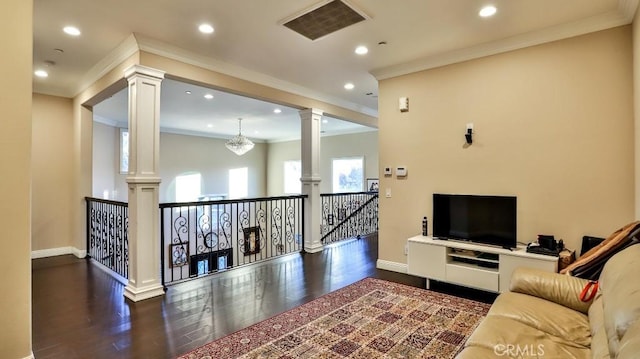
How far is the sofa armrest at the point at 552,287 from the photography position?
2.08 meters

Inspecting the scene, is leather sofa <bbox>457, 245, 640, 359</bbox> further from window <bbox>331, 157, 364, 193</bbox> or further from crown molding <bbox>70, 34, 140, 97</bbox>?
window <bbox>331, 157, 364, 193</bbox>

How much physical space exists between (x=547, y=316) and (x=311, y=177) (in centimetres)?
410

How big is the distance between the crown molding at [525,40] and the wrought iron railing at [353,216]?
10.9 feet

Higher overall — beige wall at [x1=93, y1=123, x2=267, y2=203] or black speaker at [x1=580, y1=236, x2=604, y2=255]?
beige wall at [x1=93, y1=123, x2=267, y2=203]

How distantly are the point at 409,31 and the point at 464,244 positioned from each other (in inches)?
94.0

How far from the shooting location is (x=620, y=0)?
106 inches

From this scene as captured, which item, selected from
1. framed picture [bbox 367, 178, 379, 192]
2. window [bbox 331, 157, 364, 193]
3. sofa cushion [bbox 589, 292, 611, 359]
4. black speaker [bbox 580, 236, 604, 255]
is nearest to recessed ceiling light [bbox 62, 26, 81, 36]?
sofa cushion [bbox 589, 292, 611, 359]

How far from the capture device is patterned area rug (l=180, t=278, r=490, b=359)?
236cm

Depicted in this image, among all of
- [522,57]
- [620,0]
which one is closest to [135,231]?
[522,57]

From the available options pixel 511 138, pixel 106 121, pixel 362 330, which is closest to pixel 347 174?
pixel 511 138

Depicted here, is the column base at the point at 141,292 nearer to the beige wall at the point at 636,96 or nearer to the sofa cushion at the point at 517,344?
the sofa cushion at the point at 517,344

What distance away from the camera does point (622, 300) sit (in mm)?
1405

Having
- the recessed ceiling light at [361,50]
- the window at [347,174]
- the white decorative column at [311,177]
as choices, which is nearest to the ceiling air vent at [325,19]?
the recessed ceiling light at [361,50]

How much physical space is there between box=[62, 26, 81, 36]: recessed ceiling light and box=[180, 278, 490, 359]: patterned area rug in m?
3.35
